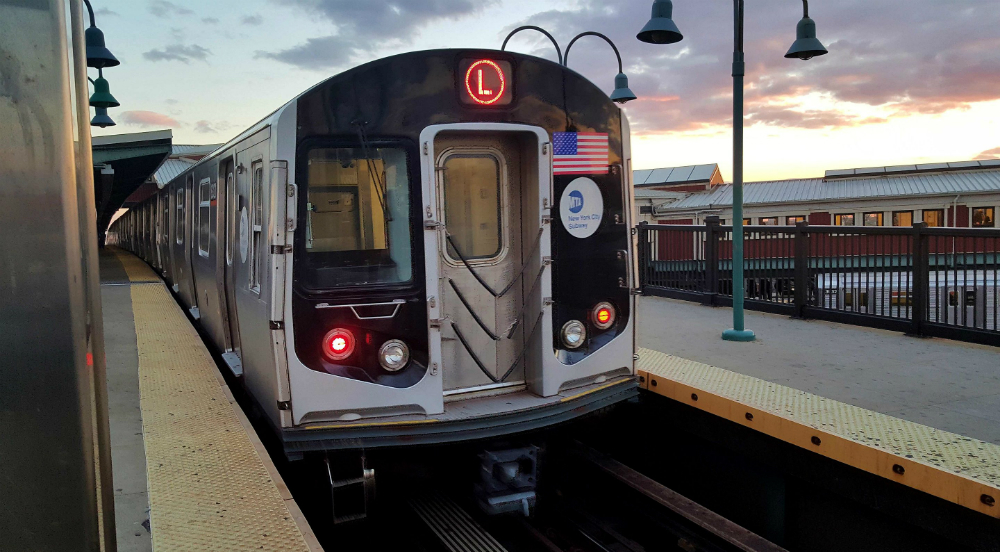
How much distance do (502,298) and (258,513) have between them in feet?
7.52

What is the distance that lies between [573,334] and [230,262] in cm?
298

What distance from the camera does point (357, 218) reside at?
473 centimetres

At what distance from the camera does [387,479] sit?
16.1 feet

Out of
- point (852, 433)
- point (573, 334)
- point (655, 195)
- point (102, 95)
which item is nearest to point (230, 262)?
point (573, 334)

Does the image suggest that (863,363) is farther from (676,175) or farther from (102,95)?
(676,175)

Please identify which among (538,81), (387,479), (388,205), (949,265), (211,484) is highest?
(538,81)

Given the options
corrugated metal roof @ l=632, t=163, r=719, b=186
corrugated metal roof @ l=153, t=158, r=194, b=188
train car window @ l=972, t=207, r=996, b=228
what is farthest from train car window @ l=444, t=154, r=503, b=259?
corrugated metal roof @ l=632, t=163, r=719, b=186

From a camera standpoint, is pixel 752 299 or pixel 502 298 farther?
pixel 752 299

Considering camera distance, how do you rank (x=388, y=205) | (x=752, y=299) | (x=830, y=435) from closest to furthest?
1. (x=830, y=435)
2. (x=388, y=205)
3. (x=752, y=299)

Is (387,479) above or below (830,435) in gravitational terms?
below

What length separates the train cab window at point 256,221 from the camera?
4.90 meters

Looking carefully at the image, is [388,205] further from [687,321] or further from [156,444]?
[687,321]

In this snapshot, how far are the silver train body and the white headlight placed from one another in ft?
0.05

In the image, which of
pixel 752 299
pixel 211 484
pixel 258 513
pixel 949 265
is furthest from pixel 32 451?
pixel 752 299
